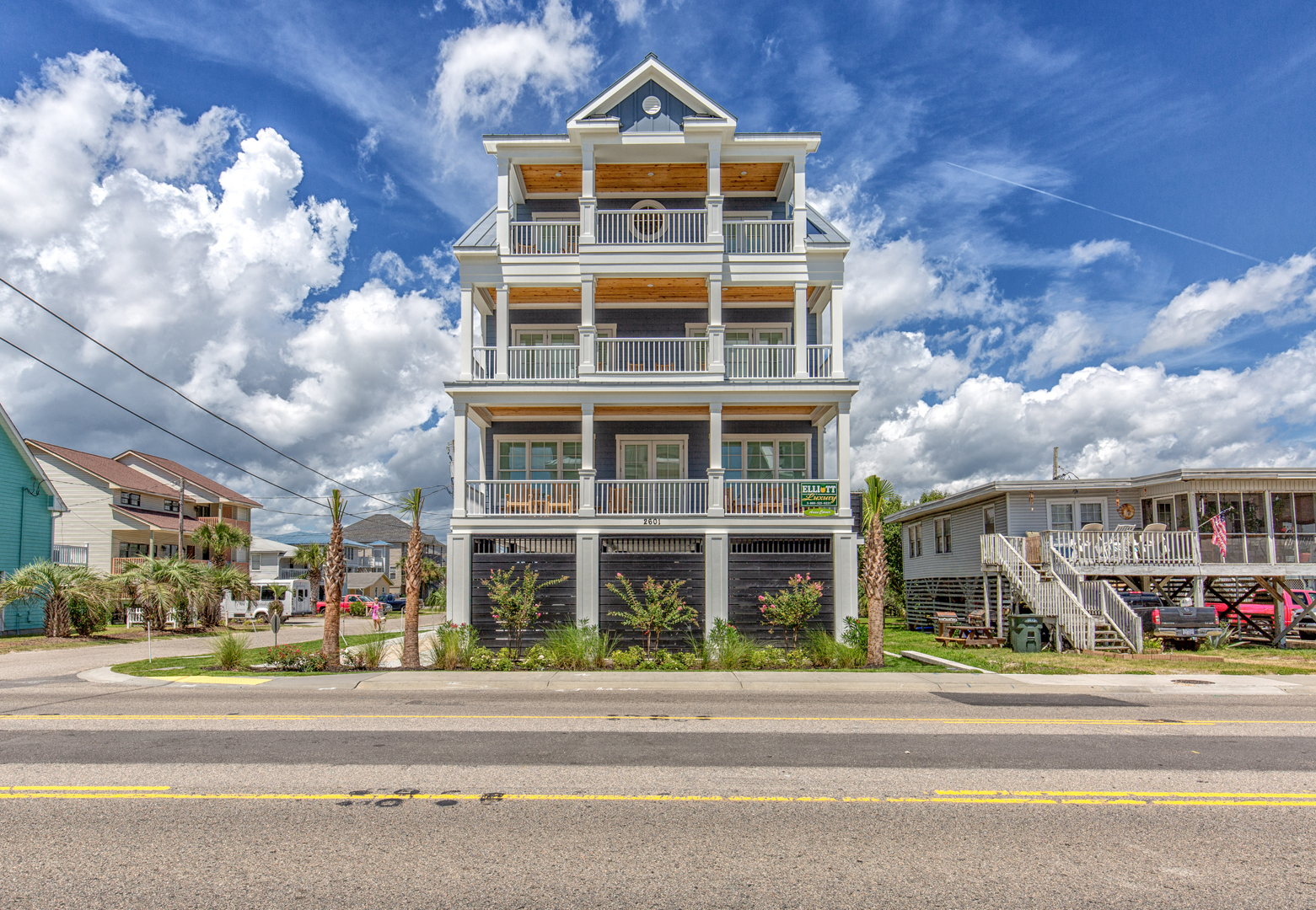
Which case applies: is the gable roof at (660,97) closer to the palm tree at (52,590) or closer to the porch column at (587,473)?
the porch column at (587,473)

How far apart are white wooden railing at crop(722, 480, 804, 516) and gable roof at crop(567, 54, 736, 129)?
32.0ft

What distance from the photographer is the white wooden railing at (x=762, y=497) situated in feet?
67.7

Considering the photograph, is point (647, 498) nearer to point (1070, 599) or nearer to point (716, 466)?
point (716, 466)

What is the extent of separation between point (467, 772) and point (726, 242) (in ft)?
57.9

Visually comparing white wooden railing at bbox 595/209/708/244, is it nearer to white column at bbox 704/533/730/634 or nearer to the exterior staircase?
white column at bbox 704/533/730/634

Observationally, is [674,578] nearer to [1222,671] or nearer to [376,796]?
[1222,671]

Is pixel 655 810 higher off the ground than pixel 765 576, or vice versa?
pixel 765 576

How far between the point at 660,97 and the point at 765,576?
44.6 feet

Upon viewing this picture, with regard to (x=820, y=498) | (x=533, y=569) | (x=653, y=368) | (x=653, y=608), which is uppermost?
(x=653, y=368)

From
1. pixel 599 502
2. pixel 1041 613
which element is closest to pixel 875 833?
pixel 599 502

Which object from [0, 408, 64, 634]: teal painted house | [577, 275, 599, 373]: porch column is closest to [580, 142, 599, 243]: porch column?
[577, 275, 599, 373]: porch column

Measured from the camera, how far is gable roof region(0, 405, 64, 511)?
99.6 ft

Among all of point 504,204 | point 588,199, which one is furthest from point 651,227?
point 504,204

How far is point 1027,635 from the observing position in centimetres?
2072
